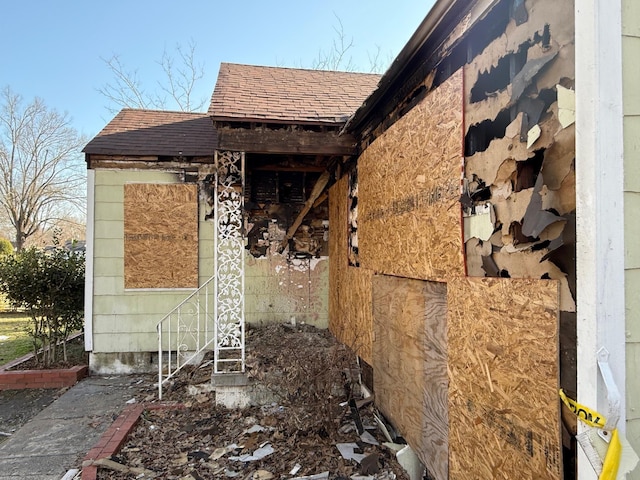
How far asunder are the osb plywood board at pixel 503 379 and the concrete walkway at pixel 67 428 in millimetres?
3778

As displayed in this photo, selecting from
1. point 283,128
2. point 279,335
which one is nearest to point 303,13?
point 283,128

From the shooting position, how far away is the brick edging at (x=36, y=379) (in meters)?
6.36

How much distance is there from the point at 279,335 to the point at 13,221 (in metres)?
24.3

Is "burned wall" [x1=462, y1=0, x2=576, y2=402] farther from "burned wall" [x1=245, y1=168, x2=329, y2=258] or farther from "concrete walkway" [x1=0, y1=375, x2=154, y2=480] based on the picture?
"burned wall" [x1=245, y1=168, x2=329, y2=258]

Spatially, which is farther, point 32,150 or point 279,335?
point 32,150

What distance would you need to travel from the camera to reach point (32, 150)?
24.0 m

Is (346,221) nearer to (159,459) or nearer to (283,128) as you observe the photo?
(283,128)

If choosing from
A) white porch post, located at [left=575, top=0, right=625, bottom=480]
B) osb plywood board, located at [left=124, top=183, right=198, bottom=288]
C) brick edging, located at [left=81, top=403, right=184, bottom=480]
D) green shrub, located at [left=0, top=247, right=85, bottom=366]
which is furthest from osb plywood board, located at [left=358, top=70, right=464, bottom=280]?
green shrub, located at [left=0, top=247, right=85, bottom=366]

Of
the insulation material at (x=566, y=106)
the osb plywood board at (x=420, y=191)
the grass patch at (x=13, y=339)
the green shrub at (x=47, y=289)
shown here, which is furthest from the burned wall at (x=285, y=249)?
the insulation material at (x=566, y=106)

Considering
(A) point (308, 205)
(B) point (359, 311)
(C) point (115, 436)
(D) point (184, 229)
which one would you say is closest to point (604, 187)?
(B) point (359, 311)

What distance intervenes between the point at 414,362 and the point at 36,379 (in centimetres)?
626

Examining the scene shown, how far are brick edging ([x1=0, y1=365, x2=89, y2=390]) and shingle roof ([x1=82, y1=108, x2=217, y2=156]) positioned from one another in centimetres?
373

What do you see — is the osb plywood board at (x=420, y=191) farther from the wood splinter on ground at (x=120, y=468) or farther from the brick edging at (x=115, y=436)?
the brick edging at (x=115, y=436)

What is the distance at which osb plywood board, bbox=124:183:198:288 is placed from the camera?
6914mm
